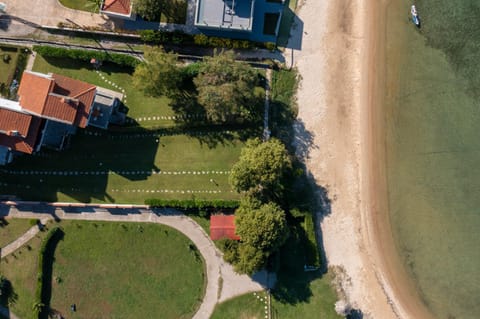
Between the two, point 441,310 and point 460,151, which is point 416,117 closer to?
point 460,151

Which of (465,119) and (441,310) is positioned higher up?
(465,119)

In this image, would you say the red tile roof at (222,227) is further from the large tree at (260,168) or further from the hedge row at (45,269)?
the hedge row at (45,269)

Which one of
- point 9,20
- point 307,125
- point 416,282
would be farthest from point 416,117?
point 9,20

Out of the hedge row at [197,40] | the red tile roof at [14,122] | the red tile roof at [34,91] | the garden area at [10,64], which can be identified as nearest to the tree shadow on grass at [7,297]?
the red tile roof at [14,122]

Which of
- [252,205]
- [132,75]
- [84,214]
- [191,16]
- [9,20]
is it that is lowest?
[84,214]

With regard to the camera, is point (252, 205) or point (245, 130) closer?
point (252, 205)

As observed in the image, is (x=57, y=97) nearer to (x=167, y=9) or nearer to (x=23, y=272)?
(x=167, y=9)

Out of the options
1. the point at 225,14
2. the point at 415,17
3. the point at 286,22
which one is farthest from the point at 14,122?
the point at 415,17
